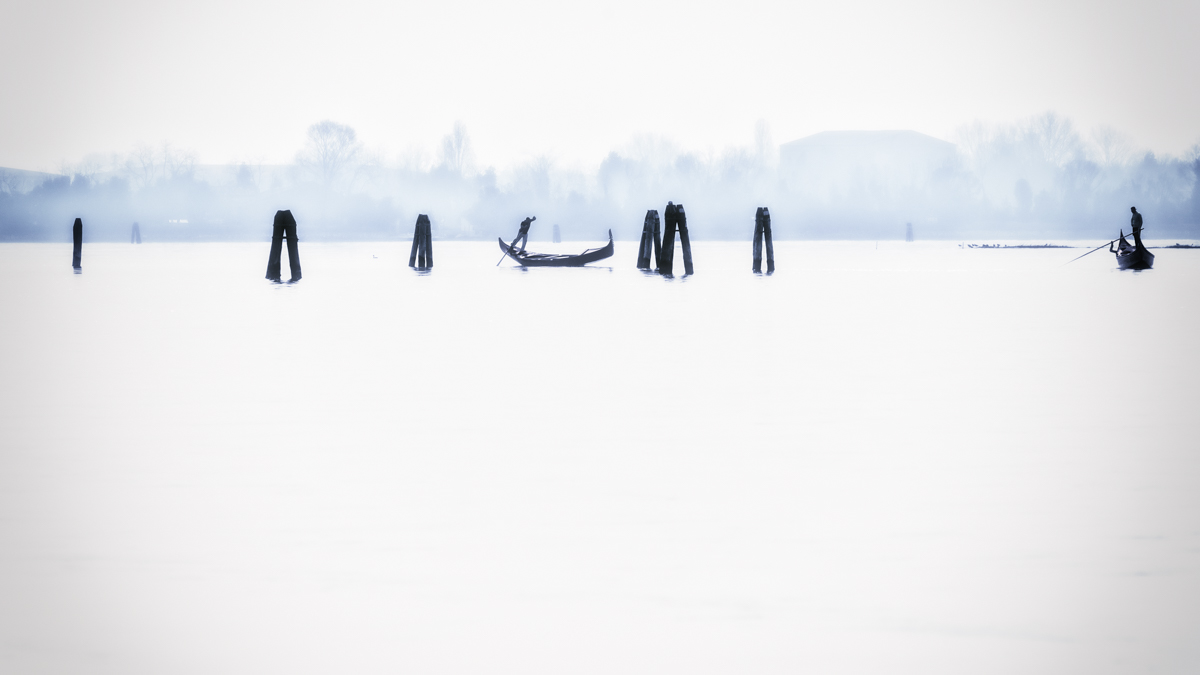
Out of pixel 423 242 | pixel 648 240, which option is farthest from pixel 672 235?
pixel 423 242

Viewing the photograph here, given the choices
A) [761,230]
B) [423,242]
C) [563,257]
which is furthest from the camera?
[423,242]

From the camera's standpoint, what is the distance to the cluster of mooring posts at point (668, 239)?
93.1 ft

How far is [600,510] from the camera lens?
17.8ft

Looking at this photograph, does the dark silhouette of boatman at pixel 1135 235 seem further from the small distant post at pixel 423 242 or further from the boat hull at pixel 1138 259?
the small distant post at pixel 423 242

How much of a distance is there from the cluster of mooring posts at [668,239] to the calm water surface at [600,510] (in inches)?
609

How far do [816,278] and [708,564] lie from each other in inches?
1158

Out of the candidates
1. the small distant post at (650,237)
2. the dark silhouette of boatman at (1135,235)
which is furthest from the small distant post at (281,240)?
the dark silhouette of boatman at (1135,235)

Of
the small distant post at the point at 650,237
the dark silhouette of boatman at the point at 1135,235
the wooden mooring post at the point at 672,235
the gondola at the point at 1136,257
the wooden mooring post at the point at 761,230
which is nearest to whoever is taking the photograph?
the wooden mooring post at the point at 672,235

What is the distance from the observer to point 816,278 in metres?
33.0

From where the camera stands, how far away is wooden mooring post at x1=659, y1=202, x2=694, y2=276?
92.9 feet

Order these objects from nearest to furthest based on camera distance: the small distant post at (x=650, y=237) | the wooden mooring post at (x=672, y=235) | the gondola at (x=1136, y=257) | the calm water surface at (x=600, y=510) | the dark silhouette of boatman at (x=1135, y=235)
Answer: the calm water surface at (x=600, y=510) → the wooden mooring post at (x=672, y=235) → the dark silhouette of boatman at (x=1135, y=235) → the small distant post at (x=650, y=237) → the gondola at (x=1136, y=257)

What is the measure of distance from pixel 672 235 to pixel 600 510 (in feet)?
80.8

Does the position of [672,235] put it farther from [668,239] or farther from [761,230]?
[761,230]

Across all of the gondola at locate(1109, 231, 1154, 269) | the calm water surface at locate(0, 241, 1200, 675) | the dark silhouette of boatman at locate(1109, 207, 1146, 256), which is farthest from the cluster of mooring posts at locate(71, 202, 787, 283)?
the calm water surface at locate(0, 241, 1200, 675)
